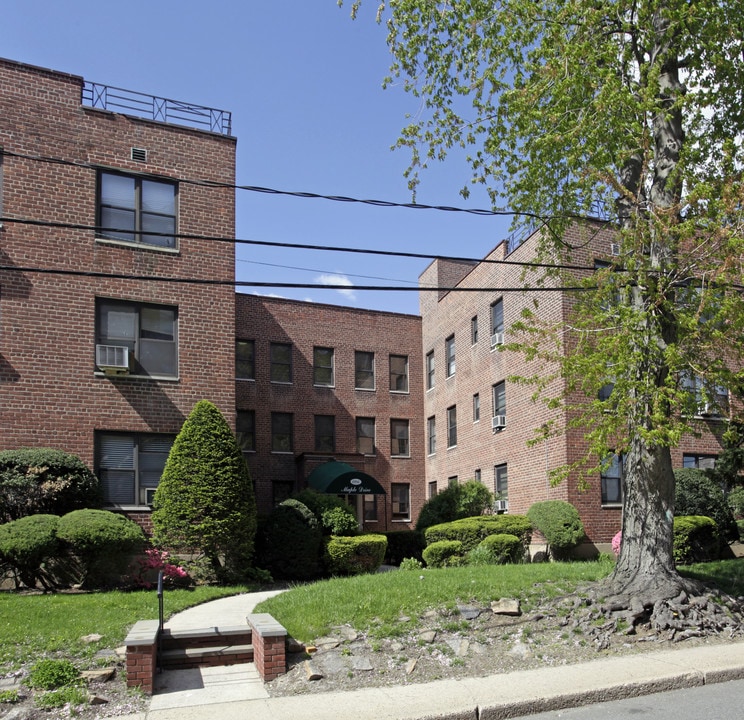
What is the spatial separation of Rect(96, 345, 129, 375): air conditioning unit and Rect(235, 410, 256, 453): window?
11.6 metres

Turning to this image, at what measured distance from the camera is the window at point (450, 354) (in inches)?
1177

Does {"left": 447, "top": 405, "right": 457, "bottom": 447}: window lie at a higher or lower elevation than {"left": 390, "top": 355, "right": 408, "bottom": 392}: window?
lower

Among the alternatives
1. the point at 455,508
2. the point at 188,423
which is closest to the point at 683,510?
the point at 455,508

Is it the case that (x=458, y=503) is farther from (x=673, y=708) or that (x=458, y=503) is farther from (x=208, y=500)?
(x=673, y=708)

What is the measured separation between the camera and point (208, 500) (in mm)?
15523

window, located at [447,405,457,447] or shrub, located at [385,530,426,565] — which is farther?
window, located at [447,405,457,447]

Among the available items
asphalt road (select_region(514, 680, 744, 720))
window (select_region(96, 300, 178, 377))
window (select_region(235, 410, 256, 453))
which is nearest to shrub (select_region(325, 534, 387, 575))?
window (select_region(96, 300, 178, 377))

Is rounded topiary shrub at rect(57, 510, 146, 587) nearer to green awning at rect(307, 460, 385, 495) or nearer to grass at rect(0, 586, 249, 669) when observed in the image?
grass at rect(0, 586, 249, 669)

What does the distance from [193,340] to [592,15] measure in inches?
425

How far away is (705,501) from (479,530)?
6.11 m

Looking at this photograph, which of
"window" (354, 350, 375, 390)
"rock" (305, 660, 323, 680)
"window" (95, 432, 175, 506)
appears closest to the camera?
"rock" (305, 660, 323, 680)

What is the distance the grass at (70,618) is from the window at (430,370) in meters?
18.9

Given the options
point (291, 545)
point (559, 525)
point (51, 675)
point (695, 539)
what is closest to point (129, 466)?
point (291, 545)

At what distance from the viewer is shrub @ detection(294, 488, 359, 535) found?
727 inches
